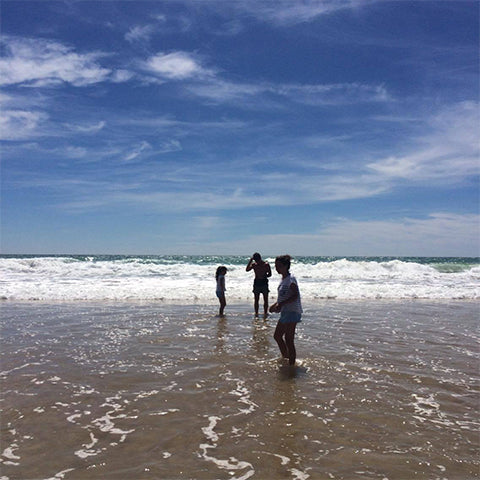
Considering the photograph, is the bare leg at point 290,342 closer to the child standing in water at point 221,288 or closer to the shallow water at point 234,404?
the shallow water at point 234,404

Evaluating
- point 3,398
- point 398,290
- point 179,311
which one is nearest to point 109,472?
point 3,398

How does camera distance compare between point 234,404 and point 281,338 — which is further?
point 281,338

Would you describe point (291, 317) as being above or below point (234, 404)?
above

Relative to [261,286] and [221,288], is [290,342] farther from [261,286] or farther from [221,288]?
[221,288]

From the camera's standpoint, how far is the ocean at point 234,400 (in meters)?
3.98

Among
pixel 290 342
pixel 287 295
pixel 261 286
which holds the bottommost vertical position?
pixel 290 342

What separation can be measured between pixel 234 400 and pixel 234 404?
14 centimetres

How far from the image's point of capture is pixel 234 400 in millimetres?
5598

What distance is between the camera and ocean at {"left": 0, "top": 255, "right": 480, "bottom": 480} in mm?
3980

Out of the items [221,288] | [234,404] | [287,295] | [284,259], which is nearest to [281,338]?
[287,295]

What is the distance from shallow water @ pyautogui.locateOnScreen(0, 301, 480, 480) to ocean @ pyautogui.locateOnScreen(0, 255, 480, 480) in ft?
0.07

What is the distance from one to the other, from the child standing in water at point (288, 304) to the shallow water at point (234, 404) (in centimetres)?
54

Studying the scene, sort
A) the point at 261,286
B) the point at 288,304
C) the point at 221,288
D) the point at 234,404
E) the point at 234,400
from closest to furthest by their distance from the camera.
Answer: the point at 234,404
the point at 234,400
the point at 288,304
the point at 261,286
the point at 221,288

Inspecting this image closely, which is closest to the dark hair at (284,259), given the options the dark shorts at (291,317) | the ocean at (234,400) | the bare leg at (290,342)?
the dark shorts at (291,317)
